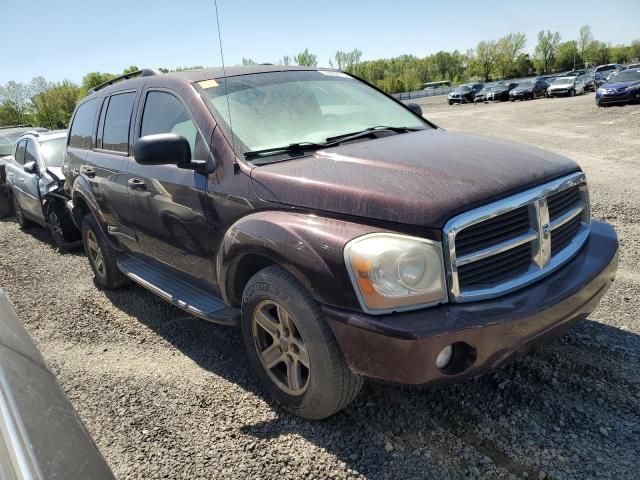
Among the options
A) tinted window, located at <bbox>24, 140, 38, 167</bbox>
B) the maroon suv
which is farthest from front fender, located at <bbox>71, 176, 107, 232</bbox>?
tinted window, located at <bbox>24, 140, 38, 167</bbox>

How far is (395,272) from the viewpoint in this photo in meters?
2.14

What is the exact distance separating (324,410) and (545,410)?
1168 millimetres

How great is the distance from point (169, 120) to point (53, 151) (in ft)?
17.0

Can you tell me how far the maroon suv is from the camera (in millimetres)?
2154

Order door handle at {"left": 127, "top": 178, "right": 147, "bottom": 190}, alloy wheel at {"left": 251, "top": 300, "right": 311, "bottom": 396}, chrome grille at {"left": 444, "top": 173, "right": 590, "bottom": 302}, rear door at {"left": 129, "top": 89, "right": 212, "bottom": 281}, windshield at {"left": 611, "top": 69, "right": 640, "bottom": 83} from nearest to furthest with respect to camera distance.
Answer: chrome grille at {"left": 444, "top": 173, "right": 590, "bottom": 302} → alloy wheel at {"left": 251, "top": 300, "right": 311, "bottom": 396} → rear door at {"left": 129, "top": 89, "right": 212, "bottom": 281} → door handle at {"left": 127, "top": 178, "right": 147, "bottom": 190} → windshield at {"left": 611, "top": 69, "right": 640, "bottom": 83}

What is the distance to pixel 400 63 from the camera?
108812 mm

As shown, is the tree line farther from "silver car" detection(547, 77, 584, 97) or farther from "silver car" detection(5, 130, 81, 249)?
"silver car" detection(5, 130, 81, 249)

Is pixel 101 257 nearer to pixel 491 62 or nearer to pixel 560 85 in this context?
pixel 560 85

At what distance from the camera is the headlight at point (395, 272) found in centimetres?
213

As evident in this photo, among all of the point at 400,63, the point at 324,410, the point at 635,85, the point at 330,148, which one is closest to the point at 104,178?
the point at 330,148

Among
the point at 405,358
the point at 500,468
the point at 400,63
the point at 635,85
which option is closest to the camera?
the point at 405,358

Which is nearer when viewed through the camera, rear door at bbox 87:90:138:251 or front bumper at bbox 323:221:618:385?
front bumper at bbox 323:221:618:385

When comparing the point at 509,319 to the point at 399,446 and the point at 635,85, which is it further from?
the point at 635,85

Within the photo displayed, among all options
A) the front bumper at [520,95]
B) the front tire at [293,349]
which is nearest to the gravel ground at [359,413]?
the front tire at [293,349]
